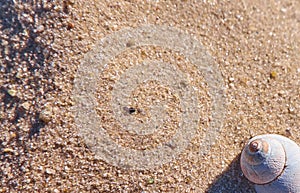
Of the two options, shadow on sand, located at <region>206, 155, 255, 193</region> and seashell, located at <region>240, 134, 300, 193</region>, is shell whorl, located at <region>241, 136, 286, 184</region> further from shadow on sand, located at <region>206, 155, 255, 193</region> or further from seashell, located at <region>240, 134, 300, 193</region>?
shadow on sand, located at <region>206, 155, 255, 193</region>

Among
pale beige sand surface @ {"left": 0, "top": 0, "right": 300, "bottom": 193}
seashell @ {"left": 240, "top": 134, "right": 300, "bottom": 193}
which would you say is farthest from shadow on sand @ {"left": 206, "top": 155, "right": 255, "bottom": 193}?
seashell @ {"left": 240, "top": 134, "right": 300, "bottom": 193}

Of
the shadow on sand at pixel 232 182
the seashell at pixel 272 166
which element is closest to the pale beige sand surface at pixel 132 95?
the shadow on sand at pixel 232 182

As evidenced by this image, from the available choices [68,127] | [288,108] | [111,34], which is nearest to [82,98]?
[68,127]

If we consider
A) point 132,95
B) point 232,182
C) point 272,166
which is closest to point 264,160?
point 272,166

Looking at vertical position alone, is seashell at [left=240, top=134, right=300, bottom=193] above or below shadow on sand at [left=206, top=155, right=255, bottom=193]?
above

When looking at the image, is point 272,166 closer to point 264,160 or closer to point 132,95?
point 264,160

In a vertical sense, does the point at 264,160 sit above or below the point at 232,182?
above

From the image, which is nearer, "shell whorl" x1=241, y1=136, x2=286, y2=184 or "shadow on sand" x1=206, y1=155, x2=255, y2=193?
"shell whorl" x1=241, y1=136, x2=286, y2=184
